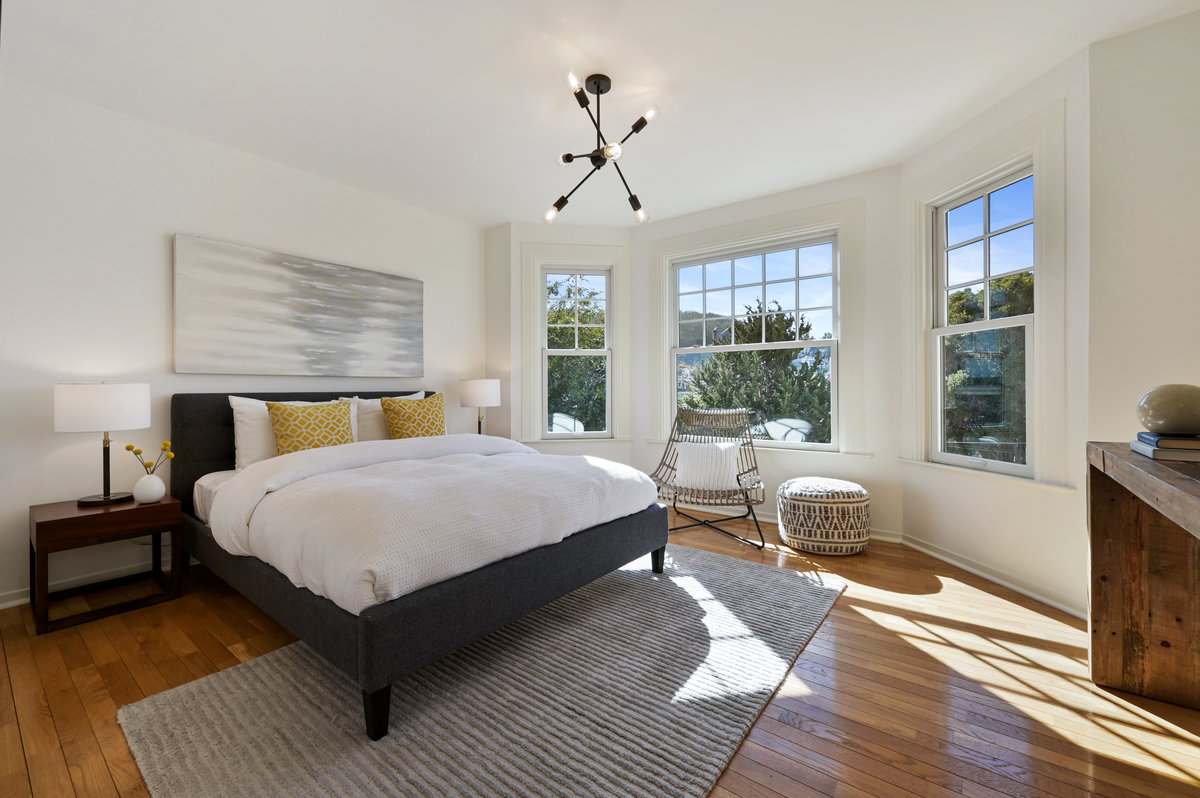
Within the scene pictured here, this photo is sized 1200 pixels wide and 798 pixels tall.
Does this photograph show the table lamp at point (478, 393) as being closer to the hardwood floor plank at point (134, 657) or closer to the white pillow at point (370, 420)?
the white pillow at point (370, 420)

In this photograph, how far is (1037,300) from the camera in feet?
9.02

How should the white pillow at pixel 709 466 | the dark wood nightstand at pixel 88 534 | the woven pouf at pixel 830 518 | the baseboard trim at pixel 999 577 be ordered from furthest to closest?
the white pillow at pixel 709 466
the woven pouf at pixel 830 518
the baseboard trim at pixel 999 577
the dark wood nightstand at pixel 88 534

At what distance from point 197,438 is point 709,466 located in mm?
3139

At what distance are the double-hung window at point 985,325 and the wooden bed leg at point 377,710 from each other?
3199 mm

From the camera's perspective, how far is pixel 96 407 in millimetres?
2500

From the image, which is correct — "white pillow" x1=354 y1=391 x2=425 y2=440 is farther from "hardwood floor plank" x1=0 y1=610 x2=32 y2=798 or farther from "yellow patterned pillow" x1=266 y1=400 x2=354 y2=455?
"hardwood floor plank" x1=0 y1=610 x2=32 y2=798

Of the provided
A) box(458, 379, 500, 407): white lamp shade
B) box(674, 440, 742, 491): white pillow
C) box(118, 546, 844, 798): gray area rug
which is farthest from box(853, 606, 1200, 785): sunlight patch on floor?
box(458, 379, 500, 407): white lamp shade

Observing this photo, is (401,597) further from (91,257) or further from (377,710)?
(91,257)

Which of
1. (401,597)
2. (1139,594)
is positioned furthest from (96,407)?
(1139,594)

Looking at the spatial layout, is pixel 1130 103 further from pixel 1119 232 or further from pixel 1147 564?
pixel 1147 564

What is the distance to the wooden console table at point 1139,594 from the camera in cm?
182

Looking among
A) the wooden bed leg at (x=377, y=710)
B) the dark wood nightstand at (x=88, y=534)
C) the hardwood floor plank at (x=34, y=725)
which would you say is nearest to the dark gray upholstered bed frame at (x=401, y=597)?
the wooden bed leg at (x=377, y=710)

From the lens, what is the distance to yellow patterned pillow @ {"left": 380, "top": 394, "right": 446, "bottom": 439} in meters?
→ 3.61

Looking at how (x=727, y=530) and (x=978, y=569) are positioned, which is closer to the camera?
(x=978, y=569)
